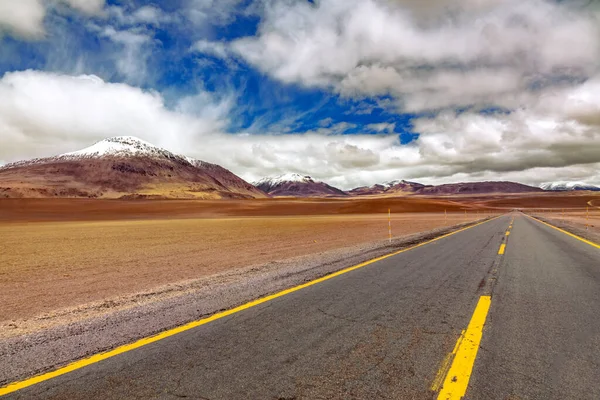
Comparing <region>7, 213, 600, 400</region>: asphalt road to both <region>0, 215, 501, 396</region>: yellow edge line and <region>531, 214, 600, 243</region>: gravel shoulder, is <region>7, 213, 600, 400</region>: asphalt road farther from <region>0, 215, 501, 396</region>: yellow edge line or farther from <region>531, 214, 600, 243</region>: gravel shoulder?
<region>531, 214, 600, 243</region>: gravel shoulder

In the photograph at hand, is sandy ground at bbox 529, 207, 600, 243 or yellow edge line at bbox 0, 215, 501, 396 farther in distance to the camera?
sandy ground at bbox 529, 207, 600, 243

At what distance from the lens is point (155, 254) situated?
17.6 metres

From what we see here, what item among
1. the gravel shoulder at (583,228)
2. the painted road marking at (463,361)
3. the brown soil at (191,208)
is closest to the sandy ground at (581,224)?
the gravel shoulder at (583,228)

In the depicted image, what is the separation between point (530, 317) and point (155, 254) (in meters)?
15.9

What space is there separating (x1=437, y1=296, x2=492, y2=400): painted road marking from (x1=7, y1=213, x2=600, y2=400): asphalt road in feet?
0.21

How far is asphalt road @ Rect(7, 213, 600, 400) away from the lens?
352 cm

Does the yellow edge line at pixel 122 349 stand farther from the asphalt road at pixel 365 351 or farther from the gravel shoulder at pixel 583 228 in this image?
the gravel shoulder at pixel 583 228

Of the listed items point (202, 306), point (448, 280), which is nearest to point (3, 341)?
point (202, 306)

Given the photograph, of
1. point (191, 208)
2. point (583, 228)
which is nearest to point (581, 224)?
point (583, 228)

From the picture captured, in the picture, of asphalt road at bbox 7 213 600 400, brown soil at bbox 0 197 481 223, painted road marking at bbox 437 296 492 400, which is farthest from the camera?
brown soil at bbox 0 197 481 223

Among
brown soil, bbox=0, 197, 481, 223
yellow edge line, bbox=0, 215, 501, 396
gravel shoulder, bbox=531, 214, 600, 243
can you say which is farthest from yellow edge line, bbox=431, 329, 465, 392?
brown soil, bbox=0, 197, 481, 223

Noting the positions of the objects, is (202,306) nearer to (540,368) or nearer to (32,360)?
(32,360)

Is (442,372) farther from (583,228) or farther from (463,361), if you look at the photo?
(583,228)

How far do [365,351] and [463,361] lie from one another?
1077 millimetres
